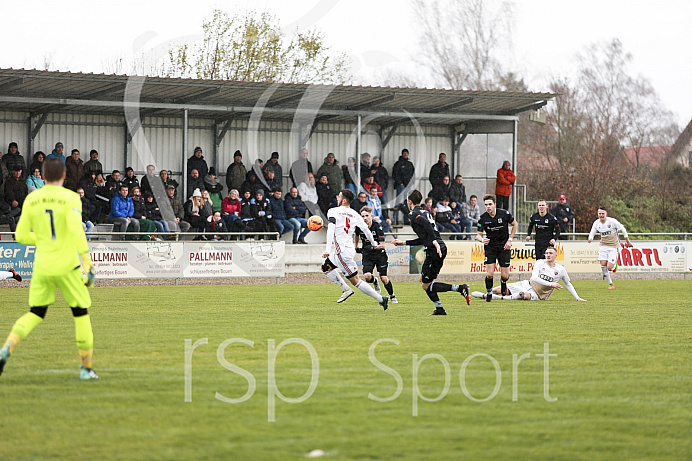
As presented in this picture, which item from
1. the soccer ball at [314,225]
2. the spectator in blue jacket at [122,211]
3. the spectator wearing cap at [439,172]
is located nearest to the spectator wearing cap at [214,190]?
the spectator in blue jacket at [122,211]

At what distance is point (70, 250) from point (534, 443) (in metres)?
4.26

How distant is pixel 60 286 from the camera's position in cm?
720

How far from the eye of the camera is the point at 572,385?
23.7 feet

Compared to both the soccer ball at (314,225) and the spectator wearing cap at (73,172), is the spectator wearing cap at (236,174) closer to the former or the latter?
the spectator wearing cap at (73,172)

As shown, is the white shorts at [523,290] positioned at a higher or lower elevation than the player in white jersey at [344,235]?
lower

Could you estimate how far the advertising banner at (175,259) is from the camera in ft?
65.3

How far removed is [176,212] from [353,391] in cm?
1872

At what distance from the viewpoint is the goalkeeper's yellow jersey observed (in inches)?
283

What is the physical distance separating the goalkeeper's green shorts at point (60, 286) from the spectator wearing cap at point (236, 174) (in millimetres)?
19564

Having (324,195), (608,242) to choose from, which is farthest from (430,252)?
(324,195)

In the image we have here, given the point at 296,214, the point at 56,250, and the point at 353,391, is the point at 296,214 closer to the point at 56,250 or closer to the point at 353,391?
the point at 56,250

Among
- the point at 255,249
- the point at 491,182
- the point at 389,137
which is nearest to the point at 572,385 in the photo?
the point at 255,249

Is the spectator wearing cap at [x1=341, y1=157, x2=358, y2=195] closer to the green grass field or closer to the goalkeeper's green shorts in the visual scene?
the green grass field

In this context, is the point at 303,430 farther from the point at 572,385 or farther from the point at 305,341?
the point at 305,341
